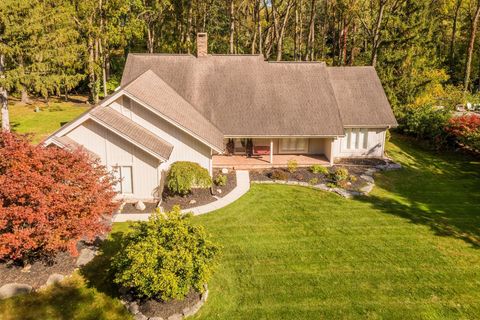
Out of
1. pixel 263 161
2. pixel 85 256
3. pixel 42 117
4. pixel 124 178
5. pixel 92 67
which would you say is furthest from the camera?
pixel 92 67

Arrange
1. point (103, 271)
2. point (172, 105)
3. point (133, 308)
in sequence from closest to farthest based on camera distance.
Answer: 1. point (133, 308)
2. point (103, 271)
3. point (172, 105)

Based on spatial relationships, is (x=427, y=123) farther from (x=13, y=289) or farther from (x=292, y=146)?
(x=13, y=289)

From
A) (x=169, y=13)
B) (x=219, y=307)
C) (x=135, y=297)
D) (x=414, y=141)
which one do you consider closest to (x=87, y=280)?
(x=135, y=297)

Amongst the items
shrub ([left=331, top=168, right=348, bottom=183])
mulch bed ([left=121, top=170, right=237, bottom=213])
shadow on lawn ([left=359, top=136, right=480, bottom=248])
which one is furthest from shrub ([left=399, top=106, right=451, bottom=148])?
mulch bed ([left=121, top=170, right=237, bottom=213])

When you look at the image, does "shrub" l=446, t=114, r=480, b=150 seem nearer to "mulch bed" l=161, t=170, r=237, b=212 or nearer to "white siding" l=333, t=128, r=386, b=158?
"white siding" l=333, t=128, r=386, b=158

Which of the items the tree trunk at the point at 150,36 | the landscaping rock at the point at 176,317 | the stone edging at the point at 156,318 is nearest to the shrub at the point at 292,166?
the stone edging at the point at 156,318

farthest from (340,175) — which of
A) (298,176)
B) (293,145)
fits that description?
(293,145)
